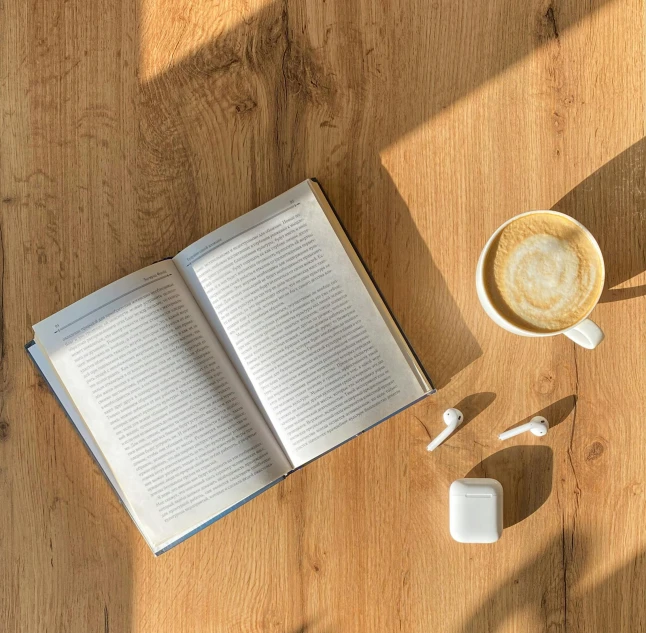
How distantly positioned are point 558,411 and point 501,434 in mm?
83

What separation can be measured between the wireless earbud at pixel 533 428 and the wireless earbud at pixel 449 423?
0.21 feet

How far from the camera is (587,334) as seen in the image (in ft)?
2.45

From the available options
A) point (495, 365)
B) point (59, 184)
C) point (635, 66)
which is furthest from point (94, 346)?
point (635, 66)


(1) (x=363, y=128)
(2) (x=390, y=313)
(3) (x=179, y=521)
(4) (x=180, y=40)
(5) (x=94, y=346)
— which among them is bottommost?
(3) (x=179, y=521)

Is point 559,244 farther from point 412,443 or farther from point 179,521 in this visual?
point 179,521

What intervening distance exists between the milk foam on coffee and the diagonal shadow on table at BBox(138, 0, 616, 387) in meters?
0.11

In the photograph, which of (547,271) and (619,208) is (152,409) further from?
(619,208)

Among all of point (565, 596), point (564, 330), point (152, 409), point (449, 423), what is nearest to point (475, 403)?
point (449, 423)

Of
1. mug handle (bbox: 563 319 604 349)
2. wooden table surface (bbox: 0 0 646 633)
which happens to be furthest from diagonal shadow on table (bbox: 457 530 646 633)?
mug handle (bbox: 563 319 604 349)

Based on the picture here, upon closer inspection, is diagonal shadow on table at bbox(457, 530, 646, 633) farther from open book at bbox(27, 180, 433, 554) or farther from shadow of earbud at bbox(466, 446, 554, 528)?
open book at bbox(27, 180, 433, 554)

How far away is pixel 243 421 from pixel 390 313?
24 centimetres

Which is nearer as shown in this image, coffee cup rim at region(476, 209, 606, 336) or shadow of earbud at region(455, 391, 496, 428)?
coffee cup rim at region(476, 209, 606, 336)

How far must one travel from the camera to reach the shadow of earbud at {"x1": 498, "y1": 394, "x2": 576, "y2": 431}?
81cm

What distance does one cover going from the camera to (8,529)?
2.76 feet
